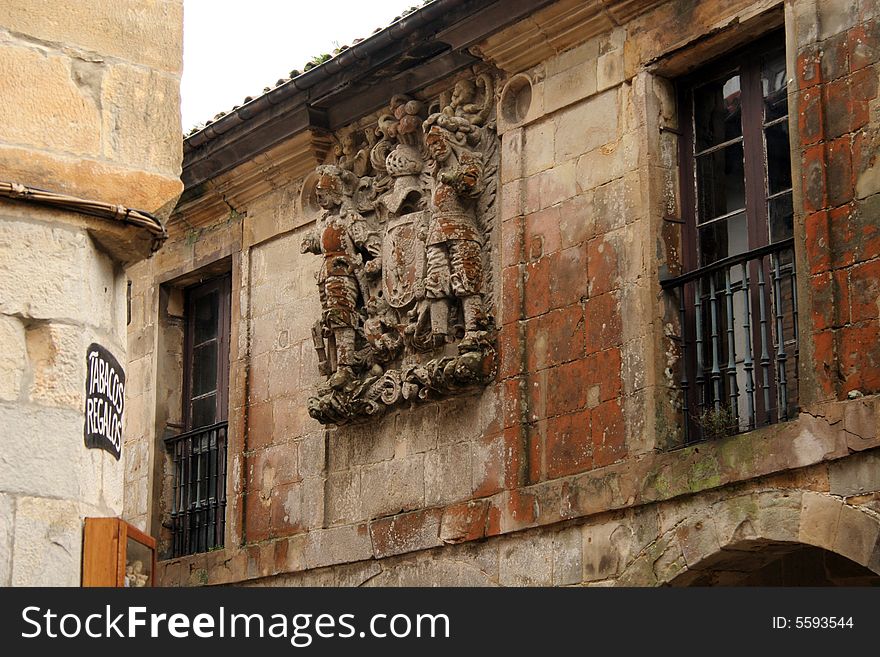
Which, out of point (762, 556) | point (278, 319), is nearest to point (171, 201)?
point (762, 556)

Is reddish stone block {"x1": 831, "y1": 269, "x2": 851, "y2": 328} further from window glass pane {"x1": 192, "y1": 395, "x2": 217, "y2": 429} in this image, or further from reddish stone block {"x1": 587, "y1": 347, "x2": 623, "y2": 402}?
window glass pane {"x1": 192, "y1": 395, "x2": 217, "y2": 429}

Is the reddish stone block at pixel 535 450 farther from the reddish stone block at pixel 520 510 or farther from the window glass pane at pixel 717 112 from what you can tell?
the window glass pane at pixel 717 112

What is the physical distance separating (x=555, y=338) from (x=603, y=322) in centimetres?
42

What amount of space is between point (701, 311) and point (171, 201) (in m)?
4.46

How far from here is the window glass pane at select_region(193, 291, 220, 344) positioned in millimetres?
13666

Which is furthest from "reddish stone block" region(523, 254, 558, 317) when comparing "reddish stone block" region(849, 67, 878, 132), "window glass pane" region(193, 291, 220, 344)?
"window glass pane" region(193, 291, 220, 344)

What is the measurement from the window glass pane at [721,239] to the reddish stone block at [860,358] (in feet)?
4.29

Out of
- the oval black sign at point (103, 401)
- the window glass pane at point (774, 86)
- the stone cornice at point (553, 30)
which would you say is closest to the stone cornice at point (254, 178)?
the stone cornice at point (553, 30)

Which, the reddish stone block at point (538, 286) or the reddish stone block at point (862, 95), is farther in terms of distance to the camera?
the reddish stone block at point (538, 286)

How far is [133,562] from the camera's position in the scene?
17.5ft

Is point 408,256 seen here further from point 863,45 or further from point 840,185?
point 863,45

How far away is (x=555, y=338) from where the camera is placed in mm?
10000

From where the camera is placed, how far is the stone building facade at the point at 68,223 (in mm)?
4859

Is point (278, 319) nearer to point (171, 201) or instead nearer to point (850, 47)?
point (850, 47)
